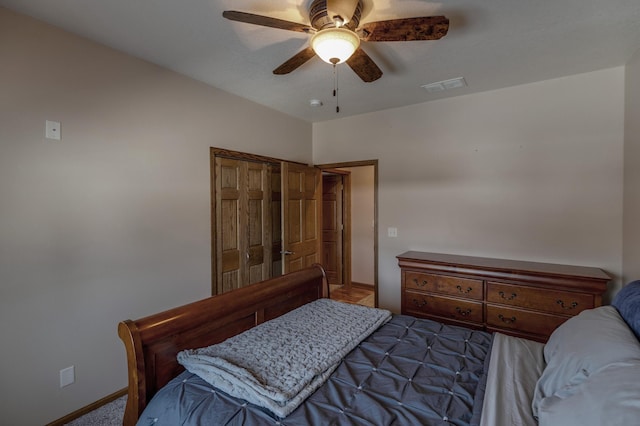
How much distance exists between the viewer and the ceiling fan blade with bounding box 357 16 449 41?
1518mm

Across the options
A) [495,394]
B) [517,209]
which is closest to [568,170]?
[517,209]

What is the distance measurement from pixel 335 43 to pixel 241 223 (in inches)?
85.3

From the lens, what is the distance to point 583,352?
1140 millimetres

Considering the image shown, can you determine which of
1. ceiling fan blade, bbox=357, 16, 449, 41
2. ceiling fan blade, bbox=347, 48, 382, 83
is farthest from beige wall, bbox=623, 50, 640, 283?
ceiling fan blade, bbox=347, 48, 382, 83

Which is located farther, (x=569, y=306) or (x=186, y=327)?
(x=569, y=306)

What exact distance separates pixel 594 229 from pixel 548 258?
1.41 ft

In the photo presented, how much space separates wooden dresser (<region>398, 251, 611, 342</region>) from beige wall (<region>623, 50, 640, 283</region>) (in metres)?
0.21

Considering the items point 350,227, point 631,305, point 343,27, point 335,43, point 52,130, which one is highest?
point 343,27

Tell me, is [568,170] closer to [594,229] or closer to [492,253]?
[594,229]

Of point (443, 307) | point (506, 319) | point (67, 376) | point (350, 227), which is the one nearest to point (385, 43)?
point (443, 307)

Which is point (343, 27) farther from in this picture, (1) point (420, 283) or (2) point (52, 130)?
(1) point (420, 283)

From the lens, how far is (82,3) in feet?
5.71

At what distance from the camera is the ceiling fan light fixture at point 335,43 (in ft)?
5.18

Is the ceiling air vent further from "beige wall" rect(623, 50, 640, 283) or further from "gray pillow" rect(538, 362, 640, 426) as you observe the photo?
"gray pillow" rect(538, 362, 640, 426)
